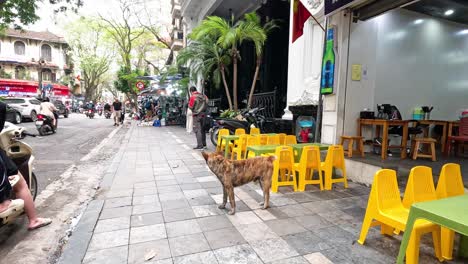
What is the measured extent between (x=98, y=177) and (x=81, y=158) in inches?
91.7

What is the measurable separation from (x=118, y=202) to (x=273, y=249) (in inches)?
97.2

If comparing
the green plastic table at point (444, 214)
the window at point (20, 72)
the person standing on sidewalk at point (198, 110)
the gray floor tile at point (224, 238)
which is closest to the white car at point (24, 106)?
the person standing on sidewalk at point (198, 110)

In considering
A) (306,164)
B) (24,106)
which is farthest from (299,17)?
(24,106)

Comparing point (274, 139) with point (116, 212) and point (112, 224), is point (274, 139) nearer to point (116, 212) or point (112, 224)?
point (116, 212)

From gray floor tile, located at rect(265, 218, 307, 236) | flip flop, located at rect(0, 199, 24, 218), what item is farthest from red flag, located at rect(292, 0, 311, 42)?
flip flop, located at rect(0, 199, 24, 218)

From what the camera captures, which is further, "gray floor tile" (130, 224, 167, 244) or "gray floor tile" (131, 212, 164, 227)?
"gray floor tile" (131, 212, 164, 227)

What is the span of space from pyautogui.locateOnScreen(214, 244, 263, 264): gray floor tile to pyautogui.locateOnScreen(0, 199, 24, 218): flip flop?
7.13ft

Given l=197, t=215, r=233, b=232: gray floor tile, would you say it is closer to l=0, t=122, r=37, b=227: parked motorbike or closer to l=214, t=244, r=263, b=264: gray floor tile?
l=214, t=244, r=263, b=264: gray floor tile

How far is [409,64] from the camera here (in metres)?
7.48

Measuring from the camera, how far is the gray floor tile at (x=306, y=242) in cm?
275

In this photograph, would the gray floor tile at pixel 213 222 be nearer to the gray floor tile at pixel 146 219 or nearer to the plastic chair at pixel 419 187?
the gray floor tile at pixel 146 219

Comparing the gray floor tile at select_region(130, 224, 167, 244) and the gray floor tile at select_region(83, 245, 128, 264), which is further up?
the gray floor tile at select_region(130, 224, 167, 244)

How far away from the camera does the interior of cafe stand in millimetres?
5988

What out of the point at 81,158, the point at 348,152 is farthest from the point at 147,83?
the point at 348,152
